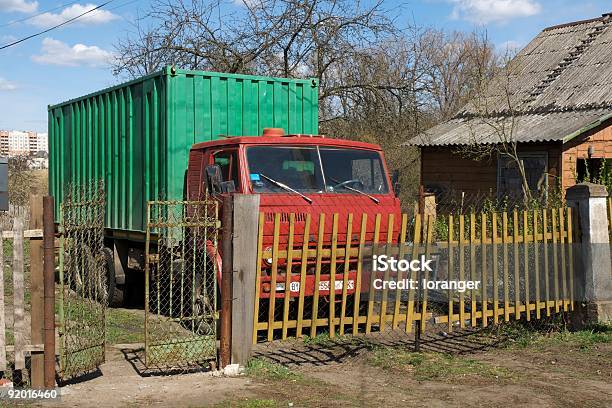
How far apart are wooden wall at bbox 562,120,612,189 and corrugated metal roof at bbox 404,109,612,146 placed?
0.39 meters

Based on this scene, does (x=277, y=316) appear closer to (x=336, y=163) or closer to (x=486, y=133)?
(x=336, y=163)

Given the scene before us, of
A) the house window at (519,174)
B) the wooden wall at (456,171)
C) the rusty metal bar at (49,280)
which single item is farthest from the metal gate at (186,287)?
the wooden wall at (456,171)

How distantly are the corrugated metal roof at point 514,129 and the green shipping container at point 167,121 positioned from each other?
5374mm

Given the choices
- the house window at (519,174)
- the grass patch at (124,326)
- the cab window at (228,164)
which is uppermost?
the house window at (519,174)

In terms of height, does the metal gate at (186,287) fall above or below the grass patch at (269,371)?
above

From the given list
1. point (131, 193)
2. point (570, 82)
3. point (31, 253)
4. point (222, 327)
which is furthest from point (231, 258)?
point (570, 82)

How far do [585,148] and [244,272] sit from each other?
457 inches

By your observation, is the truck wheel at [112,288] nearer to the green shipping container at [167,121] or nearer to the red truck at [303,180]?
the green shipping container at [167,121]

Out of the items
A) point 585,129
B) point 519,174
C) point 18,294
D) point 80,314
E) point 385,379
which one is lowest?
point 385,379

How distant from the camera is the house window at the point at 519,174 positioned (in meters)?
16.5

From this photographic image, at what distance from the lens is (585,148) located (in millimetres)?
16125

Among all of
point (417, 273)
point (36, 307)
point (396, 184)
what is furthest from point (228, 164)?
point (36, 307)

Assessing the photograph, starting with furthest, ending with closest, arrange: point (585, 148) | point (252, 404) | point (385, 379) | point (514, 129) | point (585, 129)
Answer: point (514, 129) < point (585, 148) < point (585, 129) < point (385, 379) < point (252, 404)

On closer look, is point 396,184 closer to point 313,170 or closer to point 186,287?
point 313,170
